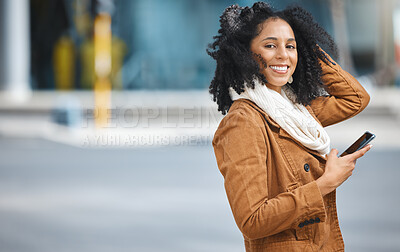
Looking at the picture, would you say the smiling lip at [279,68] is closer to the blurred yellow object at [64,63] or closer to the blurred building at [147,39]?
the blurred building at [147,39]

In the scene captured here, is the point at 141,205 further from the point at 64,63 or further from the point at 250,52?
the point at 64,63

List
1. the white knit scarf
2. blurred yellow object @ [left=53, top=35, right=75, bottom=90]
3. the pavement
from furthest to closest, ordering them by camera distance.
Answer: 1. blurred yellow object @ [left=53, top=35, right=75, bottom=90]
2. the pavement
3. the white knit scarf

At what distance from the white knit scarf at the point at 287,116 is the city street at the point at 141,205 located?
10.4 ft

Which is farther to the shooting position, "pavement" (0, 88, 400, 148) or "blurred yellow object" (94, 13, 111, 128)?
"blurred yellow object" (94, 13, 111, 128)

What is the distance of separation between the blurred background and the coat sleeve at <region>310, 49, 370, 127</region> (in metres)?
0.30

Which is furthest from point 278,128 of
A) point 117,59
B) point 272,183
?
point 117,59

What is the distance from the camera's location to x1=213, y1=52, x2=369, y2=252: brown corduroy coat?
183cm

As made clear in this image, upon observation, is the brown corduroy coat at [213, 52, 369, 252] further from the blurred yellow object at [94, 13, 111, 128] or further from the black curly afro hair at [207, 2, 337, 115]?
the blurred yellow object at [94, 13, 111, 128]

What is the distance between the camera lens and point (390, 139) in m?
11.7

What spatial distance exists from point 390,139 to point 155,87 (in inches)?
460

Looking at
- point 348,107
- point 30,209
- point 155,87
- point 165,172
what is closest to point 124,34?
point 155,87

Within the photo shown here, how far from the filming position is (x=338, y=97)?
218 centimetres

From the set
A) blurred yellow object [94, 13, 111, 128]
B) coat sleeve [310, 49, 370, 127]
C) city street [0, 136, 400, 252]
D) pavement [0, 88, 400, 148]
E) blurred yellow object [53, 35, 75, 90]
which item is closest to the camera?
coat sleeve [310, 49, 370, 127]

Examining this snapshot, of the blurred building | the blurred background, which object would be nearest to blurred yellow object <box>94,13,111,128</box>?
the blurred background
